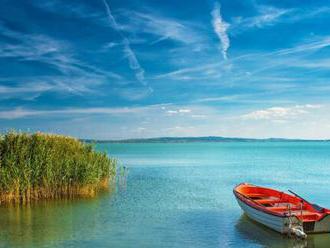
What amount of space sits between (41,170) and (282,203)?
38.0 ft

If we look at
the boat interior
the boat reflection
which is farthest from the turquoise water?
the boat interior

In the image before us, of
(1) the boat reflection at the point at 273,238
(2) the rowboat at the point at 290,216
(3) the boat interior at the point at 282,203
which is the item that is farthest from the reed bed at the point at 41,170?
(1) the boat reflection at the point at 273,238

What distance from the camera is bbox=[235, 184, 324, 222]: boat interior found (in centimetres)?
1672

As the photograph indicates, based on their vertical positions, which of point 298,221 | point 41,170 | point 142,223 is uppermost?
point 41,170

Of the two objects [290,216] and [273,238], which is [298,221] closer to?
[290,216]

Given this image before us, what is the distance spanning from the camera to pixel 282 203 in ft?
65.3

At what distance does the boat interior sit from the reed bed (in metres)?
8.29

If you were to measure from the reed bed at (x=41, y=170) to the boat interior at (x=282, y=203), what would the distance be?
8.29 metres

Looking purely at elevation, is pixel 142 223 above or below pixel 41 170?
below

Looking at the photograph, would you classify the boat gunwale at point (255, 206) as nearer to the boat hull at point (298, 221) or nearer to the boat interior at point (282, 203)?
the boat hull at point (298, 221)

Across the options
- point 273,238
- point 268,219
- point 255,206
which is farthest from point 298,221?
point 255,206

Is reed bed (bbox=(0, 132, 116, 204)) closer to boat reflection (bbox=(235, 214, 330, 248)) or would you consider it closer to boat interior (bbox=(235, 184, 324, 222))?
boat interior (bbox=(235, 184, 324, 222))

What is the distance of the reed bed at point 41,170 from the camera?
22.3 meters

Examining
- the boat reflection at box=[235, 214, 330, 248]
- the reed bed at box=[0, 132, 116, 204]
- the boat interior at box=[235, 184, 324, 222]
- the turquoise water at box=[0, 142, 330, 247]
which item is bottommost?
the boat reflection at box=[235, 214, 330, 248]
